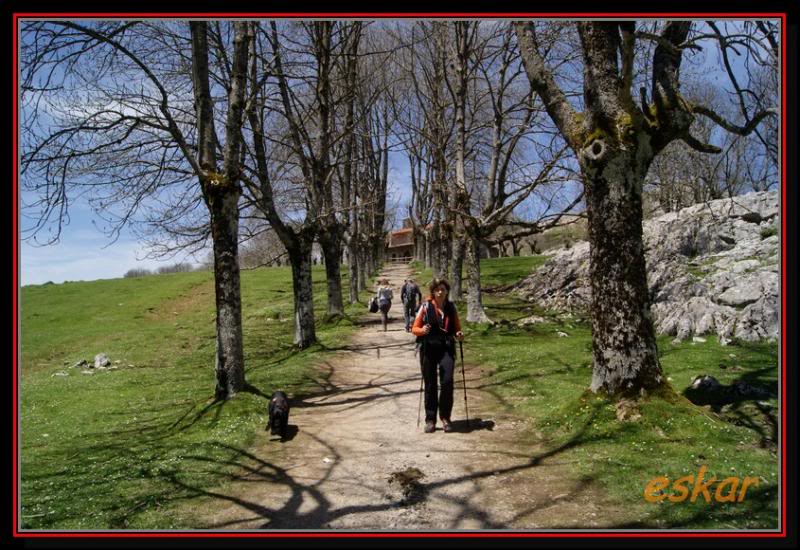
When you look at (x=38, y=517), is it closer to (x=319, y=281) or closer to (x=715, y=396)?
(x=715, y=396)

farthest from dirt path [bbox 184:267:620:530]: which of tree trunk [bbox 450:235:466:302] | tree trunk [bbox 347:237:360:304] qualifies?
tree trunk [bbox 347:237:360:304]

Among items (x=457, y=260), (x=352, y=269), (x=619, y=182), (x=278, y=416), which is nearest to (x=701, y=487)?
(x=619, y=182)

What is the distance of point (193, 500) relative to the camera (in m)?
5.78

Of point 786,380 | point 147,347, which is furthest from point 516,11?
point 147,347

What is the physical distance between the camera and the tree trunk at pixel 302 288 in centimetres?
1559

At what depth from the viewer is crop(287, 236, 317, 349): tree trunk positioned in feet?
51.2

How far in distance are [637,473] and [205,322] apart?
85.0 ft

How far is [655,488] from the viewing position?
16.6 feet

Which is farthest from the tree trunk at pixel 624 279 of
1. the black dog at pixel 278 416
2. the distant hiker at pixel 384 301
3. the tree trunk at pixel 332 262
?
the tree trunk at pixel 332 262

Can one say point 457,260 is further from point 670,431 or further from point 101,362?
point 670,431

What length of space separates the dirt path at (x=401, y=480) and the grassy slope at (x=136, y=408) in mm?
720

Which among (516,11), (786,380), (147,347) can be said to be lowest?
(147,347)

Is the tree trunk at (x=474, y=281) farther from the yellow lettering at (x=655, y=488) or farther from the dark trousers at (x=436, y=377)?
the yellow lettering at (x=655, y=488)

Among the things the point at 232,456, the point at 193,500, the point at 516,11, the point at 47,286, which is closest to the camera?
the point at 516,11
